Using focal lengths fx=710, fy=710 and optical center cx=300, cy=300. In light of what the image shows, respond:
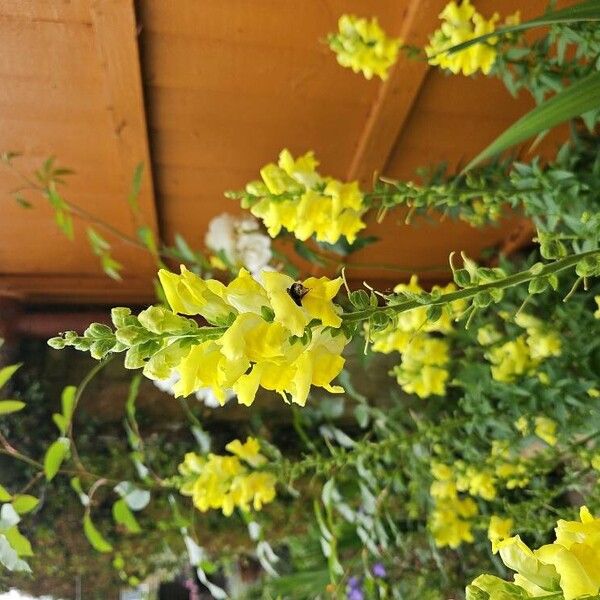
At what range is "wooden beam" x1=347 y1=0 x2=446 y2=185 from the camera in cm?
118

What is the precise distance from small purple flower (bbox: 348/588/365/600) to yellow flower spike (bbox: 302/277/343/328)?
1352mm

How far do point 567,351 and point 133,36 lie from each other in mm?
852

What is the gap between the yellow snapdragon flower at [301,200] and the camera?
801mm

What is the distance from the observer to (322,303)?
440mm

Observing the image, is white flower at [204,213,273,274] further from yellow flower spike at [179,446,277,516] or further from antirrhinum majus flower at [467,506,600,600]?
antirrhinum majus flower at [467,506,600,600]

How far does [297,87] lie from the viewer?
134 cm

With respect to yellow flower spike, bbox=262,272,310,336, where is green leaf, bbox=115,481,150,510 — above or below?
above

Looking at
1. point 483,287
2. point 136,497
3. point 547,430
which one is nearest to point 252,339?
point 483,287

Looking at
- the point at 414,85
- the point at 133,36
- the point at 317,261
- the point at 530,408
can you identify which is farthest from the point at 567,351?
the point at 133,36

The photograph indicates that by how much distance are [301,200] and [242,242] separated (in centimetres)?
61

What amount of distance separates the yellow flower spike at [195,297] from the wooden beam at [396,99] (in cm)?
87

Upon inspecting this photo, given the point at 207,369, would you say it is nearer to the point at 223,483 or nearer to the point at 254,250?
the point at 223,483

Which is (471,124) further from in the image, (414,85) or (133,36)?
(133,36)

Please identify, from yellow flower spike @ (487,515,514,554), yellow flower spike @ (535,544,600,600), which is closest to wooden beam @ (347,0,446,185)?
yellow flower spike @ (487,515,514,554)
